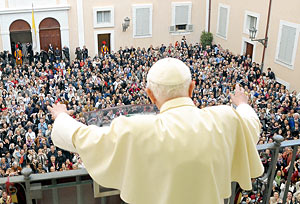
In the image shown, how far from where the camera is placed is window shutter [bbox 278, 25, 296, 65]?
16.5m

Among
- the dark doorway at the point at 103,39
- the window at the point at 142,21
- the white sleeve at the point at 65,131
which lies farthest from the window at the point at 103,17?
the white sleeve at the point at 65,131

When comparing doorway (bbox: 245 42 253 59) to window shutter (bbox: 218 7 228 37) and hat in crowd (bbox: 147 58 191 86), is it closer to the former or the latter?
window shutter (bbox: 218 7 228 37)

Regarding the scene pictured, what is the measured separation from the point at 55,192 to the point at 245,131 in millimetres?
1162

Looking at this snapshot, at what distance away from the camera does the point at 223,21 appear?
2203cm

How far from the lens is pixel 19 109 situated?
1378 cm

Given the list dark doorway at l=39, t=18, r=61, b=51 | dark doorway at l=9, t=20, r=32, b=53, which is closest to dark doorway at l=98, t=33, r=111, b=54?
dark doorway at l=39, t=18, r=61, b=51

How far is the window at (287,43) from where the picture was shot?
16312mm

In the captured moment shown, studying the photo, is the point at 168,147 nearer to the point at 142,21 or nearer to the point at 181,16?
the point at 142,21

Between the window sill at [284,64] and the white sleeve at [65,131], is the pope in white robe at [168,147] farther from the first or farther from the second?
the window sill at [284,64]

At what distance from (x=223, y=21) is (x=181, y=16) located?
271cm

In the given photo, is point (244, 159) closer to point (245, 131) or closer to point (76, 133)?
point (245, 131)

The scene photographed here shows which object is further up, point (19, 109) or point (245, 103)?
point (245, 103)

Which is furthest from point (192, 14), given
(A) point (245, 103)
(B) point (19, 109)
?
(A) point (245, 103)

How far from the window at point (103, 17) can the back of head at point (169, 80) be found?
67.4ft
